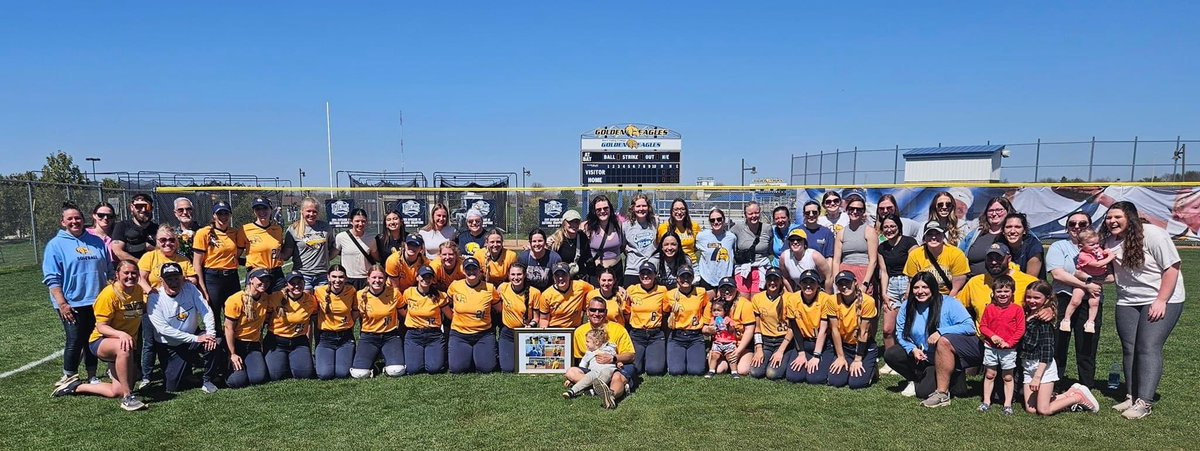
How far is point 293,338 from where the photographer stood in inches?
218

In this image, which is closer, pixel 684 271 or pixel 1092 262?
pixel 1092 262

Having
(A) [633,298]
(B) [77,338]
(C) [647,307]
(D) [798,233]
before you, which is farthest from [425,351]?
(D) [798,233]

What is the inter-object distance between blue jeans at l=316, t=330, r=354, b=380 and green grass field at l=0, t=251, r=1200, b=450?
0.66 feet

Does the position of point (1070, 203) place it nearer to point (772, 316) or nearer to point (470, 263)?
point (772, 316)

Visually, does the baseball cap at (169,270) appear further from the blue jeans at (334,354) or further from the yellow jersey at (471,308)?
the yellow jersey at (471,308)

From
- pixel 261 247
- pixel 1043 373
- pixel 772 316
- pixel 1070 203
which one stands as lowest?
pixel 1043 373

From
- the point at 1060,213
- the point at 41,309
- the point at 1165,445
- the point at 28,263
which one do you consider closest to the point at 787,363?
the point at 1165,445

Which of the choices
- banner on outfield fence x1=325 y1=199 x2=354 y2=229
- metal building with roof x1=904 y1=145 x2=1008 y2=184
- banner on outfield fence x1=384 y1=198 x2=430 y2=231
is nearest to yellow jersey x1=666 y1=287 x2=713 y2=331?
banner on outfield fence x1=384 y1=198 x2=430 y2=231

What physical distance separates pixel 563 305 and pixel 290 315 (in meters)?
2.36

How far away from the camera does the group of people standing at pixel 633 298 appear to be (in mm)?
4508

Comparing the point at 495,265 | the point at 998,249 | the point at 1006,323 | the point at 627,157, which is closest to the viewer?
the point at 1006,323

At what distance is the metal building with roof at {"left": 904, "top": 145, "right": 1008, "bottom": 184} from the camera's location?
864 inches

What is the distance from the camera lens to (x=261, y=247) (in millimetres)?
5574

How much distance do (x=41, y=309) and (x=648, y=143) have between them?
13.4 m
